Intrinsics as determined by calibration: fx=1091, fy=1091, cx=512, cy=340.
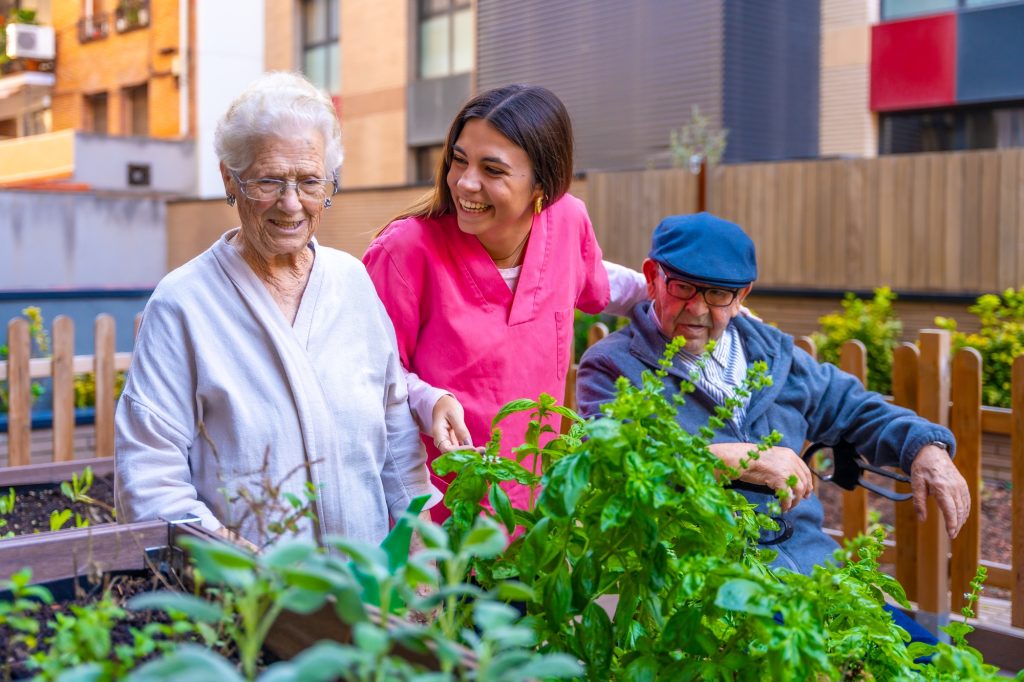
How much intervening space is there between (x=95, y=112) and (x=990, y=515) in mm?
23950

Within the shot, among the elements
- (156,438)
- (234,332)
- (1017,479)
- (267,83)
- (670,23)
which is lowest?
(1017,479)

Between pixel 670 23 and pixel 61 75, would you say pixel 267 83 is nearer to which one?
pixel 670 23

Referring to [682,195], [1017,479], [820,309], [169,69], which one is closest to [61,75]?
[169,69]

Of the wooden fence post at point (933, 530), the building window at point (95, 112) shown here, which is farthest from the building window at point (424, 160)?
the wooden fence post at point (933, 530)

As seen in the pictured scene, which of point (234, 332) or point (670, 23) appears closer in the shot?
point (234, 332)

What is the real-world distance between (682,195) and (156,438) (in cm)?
1016

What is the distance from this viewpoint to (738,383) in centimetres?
279

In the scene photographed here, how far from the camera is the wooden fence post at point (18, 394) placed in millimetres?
5746

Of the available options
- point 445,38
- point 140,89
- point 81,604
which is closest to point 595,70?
point 445,38

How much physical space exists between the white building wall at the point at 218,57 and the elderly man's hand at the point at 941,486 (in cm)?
2159

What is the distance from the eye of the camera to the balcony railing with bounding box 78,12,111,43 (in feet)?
81.9

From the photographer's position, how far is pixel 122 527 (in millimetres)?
1521

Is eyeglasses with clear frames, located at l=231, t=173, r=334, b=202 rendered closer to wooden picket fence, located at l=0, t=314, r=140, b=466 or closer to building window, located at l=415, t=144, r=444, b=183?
wooden picket fence, located at l=0, t=314, r=140, b=466

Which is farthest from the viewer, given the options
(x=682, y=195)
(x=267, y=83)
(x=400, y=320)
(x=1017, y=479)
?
(x=682, y=195)
